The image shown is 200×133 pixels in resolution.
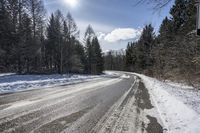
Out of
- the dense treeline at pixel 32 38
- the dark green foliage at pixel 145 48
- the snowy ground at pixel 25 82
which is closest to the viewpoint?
the snowy ground at pixel 25 82

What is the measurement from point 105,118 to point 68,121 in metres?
1.18

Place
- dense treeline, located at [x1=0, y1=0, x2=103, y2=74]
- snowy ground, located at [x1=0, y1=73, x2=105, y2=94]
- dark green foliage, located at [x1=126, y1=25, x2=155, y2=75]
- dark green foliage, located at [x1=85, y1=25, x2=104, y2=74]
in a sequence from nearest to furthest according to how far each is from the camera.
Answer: snowy ground, located at [x1=0, y1=73, x2=105, y2=94], dense treeline, located at [x1=0, y1=0, x2=103, y2=74], dark green foliage, located at [x1=126, y1=25, x2=155, y2=75], dark green foliage, located at [x1=85, y1=25, x2=104, y2=74]

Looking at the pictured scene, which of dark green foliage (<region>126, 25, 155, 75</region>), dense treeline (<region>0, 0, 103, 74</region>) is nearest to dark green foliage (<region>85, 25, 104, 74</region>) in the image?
dense treeline (<region>0, 0, 103, 74</region>)

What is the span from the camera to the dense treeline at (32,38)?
104ft

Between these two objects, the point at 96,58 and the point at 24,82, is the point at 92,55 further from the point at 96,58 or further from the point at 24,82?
the point at 24,82

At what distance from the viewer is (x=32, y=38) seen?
37.0 m

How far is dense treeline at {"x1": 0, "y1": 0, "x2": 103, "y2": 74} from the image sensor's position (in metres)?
31.7

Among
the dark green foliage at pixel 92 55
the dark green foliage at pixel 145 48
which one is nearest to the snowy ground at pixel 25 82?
the dark green foliage at pixel 145 48

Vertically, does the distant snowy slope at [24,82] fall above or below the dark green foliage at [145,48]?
below

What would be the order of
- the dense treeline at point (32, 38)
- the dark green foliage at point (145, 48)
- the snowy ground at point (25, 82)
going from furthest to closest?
the dark green foliage at point (145, 48) → the dense treeline at point (32, 38) → the snowy ground at point (25, 82)

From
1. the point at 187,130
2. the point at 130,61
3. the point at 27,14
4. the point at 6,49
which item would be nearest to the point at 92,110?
the point at 187,130

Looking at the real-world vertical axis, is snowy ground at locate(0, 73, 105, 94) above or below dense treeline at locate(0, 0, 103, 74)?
below

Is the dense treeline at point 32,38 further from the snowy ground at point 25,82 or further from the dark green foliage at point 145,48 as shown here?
the dark green foliage at point 145,48

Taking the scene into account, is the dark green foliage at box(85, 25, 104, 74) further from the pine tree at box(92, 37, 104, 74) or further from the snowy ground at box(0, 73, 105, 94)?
the snowy ground at box(0, 73, 105, 94)
